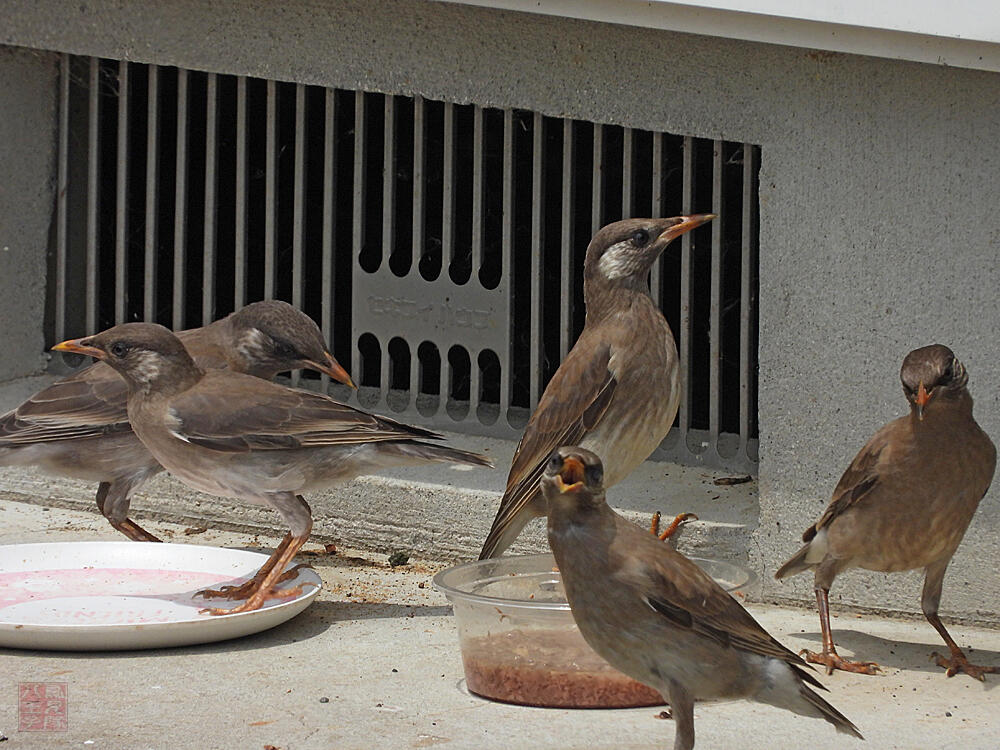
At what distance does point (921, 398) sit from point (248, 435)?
2.25 meters

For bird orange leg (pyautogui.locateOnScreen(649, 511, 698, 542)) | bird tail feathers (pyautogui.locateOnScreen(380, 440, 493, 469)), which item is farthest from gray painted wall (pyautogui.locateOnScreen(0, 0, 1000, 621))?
bird tail feathers (pyautogui.locateOnScreen(380, 440, 493, 469))

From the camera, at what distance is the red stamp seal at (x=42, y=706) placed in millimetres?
4410

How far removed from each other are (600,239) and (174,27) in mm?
2536

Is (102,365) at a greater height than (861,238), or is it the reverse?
(861,238)

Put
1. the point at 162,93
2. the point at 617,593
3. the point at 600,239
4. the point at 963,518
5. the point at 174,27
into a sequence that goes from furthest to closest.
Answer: the point at 162,93 → the point at 174,27 → the point at 600,239 → the point at 963,518 → the point at 617,593

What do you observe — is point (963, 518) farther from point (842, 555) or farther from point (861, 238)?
point (861, 238)

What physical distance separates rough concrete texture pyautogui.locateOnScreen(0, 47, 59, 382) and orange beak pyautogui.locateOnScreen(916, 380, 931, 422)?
4746mm

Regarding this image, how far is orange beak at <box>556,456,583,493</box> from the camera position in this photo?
3.60 m

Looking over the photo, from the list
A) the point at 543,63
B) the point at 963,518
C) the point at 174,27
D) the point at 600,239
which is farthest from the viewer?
the point at 174,27

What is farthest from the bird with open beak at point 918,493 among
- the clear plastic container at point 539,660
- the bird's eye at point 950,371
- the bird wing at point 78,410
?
the bird wing at point 78,410

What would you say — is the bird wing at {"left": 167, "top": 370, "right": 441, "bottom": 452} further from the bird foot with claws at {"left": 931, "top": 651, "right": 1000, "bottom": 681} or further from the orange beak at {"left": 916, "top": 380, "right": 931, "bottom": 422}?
the bird foot with claws at {"left": 931, "top": 651, "right": 1000, "bottom": 681}

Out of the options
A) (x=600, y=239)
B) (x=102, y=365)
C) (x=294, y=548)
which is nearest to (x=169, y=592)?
(x=294, y=548)

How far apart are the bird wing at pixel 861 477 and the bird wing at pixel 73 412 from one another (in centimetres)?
274

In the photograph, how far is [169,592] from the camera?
18.8 ft
